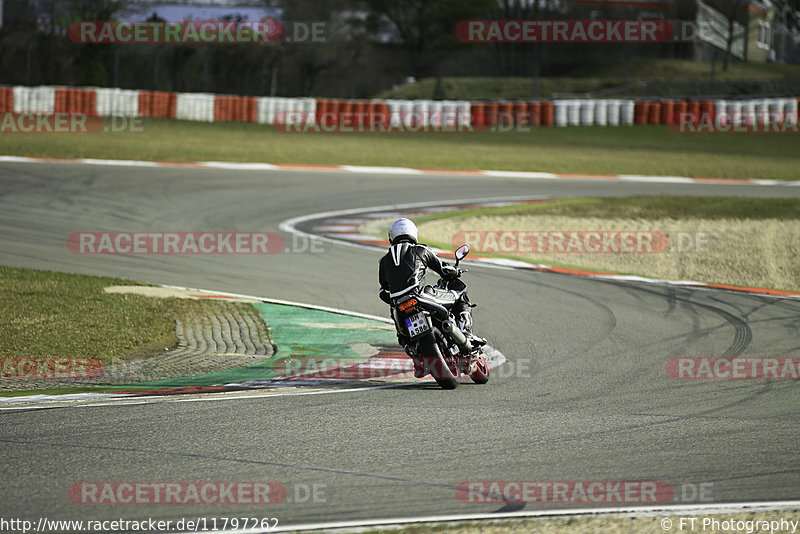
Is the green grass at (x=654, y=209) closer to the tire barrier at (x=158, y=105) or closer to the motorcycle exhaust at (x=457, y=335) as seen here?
the motorcycle exhaust at (x=457, y=335)

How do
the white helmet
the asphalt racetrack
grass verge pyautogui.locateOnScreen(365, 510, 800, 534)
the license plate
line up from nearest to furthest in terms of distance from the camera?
1. grass verge pyautogui.locateOnScreen(365, 510, 800, 534)
2. the asphalt racetrack
3. the license plate
4. the white helmet

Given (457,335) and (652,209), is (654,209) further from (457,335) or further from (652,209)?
(457,335)

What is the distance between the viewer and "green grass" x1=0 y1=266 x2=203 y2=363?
355 inches

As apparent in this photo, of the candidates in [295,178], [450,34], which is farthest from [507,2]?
[295,178]

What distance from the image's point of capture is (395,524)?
4945 millimetres

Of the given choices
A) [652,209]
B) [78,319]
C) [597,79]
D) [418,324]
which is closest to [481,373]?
[418,324]

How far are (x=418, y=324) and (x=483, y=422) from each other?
122cm

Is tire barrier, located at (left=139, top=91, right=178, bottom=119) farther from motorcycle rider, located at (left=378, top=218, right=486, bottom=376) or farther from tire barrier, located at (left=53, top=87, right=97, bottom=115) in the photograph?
motorcycle rider, located at (left=378, top=218, right=486, bottom=376)

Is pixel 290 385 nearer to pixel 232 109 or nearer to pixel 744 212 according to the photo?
pixel 744 212

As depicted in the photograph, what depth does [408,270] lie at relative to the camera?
312 inches

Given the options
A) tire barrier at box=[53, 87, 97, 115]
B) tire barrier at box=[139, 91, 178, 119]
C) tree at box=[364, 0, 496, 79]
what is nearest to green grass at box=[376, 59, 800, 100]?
tree at box=[364, 0, 496, 79]

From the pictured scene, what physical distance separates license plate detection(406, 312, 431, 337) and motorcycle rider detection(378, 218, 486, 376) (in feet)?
0.45

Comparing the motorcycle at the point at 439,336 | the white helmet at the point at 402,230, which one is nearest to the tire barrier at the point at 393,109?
the white helmet at the point at 402,230

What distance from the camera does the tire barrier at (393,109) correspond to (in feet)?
99.6
